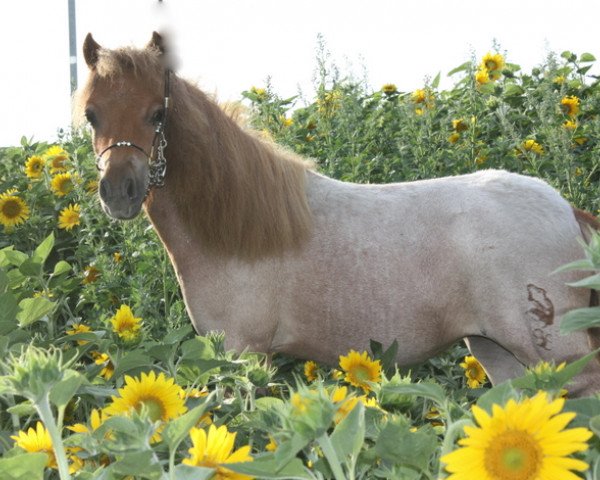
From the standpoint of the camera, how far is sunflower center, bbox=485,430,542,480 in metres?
0.93

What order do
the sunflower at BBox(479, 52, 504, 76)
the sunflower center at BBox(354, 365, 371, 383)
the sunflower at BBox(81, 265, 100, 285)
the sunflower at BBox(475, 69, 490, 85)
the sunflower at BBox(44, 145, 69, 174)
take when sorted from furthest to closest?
1. the sunflower at BBox(479, 52, 504, 76)
2. the sunflower at BBox(475, 69, 490, 85)
3. the sunflower at BBox(44, 145, 69, 174)
4. the sunflower at BBox(81, 265, 100, 285)
5. the sunflower center at BBox(354, 365, 371, 383)

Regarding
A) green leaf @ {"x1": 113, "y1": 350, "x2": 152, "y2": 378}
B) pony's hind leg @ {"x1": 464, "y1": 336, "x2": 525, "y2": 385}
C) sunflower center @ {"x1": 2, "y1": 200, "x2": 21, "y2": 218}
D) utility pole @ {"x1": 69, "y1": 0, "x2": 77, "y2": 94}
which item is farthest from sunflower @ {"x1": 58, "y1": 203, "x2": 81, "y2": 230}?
utility pole @ {"x1": 69, "y1": 0, "x2": 77, "y2": 94}

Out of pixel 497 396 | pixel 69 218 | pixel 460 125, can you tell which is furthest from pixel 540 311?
pixel 69 218

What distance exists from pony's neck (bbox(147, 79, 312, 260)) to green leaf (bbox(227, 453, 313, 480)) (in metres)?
2.58

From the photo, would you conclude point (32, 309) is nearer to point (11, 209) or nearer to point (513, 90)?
point (11, 209)

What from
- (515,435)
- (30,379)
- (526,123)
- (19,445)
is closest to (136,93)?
(19,445)

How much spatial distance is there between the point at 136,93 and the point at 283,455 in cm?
260

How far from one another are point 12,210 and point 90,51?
6.73 feet

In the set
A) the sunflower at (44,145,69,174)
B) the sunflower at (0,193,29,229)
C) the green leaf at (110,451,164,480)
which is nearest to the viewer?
the green leaf at (110,451,164,480)

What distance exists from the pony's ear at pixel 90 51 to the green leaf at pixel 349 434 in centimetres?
279

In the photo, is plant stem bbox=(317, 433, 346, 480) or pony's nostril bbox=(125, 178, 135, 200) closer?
plant stem bbox=(317, 433, 346, 480)

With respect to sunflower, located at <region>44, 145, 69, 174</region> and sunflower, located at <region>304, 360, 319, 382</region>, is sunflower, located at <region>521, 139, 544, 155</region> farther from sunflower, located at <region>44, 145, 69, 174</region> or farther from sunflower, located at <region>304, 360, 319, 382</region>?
sunflower, located at <region>44, 145, 69, 174</region>

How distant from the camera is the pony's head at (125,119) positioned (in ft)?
10.7

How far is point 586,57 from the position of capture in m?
6.85
